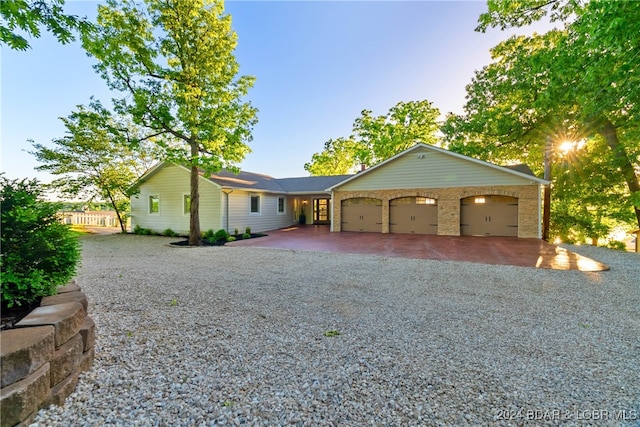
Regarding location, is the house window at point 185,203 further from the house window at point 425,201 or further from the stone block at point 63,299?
the stone block at point 63,299

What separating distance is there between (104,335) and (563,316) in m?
5.89

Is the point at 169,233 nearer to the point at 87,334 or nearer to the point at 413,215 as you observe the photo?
the point at 413,215

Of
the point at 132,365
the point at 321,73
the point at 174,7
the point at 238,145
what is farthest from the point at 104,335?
the point at 321,73

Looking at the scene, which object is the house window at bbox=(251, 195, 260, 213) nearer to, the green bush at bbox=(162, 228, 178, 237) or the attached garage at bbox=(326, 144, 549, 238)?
the green bush at bbox=(162, 228, 178, 237)

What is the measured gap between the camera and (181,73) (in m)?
10.3

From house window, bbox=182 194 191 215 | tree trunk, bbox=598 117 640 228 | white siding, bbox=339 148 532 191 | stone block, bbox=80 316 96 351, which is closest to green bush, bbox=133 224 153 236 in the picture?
house window, bbox=182 194 191 215

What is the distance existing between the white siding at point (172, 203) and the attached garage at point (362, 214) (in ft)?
23.1

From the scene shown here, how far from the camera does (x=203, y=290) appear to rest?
4746 millimetres

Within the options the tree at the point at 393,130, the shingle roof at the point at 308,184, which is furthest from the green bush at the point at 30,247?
the tree at the point at 393,130

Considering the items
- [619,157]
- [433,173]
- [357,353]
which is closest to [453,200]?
[433,173]

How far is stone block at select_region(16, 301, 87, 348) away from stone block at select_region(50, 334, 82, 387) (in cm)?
5

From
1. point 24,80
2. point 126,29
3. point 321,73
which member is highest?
point 321,73

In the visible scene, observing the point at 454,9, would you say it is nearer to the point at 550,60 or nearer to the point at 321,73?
the point at 550,60

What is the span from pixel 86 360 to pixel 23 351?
0.72 metres
